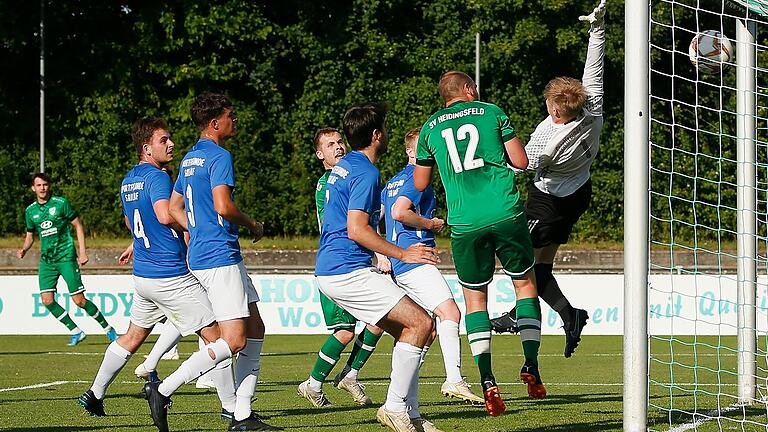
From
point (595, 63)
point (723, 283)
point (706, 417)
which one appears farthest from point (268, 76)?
point (706, 417)

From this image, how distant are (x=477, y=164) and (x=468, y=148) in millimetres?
116

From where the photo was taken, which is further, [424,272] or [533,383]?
[424,272]

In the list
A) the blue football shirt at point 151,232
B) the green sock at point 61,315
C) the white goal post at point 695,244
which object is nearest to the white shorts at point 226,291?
the blue football shirt at point 151,232

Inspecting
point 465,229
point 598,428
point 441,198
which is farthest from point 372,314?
point 441,198

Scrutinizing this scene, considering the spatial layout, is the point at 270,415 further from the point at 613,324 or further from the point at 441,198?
the point at 441,198

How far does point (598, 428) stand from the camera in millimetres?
7207

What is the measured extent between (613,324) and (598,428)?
1105 centimetres

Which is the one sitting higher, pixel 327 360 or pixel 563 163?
pixel 563 163

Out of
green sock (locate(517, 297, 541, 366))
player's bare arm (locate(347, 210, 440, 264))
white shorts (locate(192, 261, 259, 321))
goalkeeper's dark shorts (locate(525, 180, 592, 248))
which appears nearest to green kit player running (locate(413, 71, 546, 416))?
green sock (locate(517, 297, 541, 366))

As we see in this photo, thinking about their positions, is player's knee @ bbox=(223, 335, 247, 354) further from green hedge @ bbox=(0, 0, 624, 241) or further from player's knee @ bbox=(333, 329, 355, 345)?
green hedge @ bbox=(0, 0, 624, 241)

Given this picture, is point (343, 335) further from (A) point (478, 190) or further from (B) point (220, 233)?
(A) point (478, 190)

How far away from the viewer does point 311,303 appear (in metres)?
18.4

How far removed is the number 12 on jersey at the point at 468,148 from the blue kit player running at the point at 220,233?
1.30 m

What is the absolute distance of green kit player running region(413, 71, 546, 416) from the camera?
7285 millimetres
